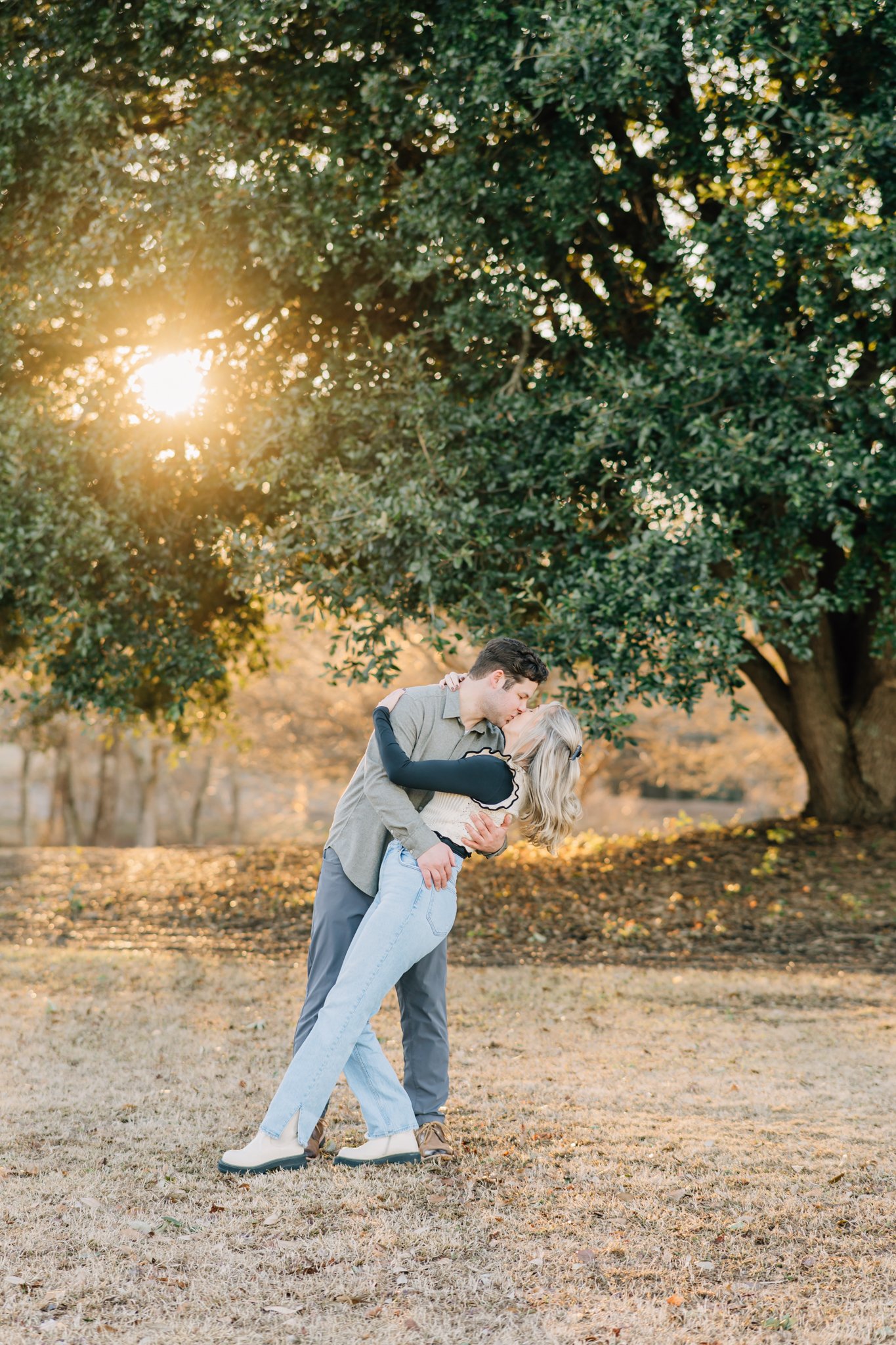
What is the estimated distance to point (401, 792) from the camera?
423 centimetres

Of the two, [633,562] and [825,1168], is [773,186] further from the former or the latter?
[825,1168]

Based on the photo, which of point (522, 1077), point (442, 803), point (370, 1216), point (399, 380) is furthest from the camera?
point (399, 380)

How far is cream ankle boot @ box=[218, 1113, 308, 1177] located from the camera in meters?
4.20

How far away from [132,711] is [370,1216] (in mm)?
6744

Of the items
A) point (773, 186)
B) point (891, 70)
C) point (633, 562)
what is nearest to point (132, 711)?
point (633, 562)

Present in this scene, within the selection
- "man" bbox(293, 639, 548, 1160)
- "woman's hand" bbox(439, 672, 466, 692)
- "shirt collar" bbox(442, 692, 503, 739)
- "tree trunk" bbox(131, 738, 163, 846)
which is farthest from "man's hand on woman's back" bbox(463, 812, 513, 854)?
"tree trunk" bbox(131, 738, 163, 846)

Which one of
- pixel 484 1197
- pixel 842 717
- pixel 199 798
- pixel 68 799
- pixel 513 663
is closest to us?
pixel 484 1197

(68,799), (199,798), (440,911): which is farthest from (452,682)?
(199,798)

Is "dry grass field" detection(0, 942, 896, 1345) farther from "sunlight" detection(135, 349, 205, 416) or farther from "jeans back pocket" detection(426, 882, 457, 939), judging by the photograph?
"sunlight" detection(135, 349, 205, 416)

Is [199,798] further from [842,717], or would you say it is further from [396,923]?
[396,923]

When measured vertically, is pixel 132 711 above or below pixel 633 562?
below

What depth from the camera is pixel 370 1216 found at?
383cm

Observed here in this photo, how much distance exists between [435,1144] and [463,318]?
5.99 m

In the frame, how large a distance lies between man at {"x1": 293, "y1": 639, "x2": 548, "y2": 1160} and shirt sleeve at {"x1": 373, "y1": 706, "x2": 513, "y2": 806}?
0.11 m
